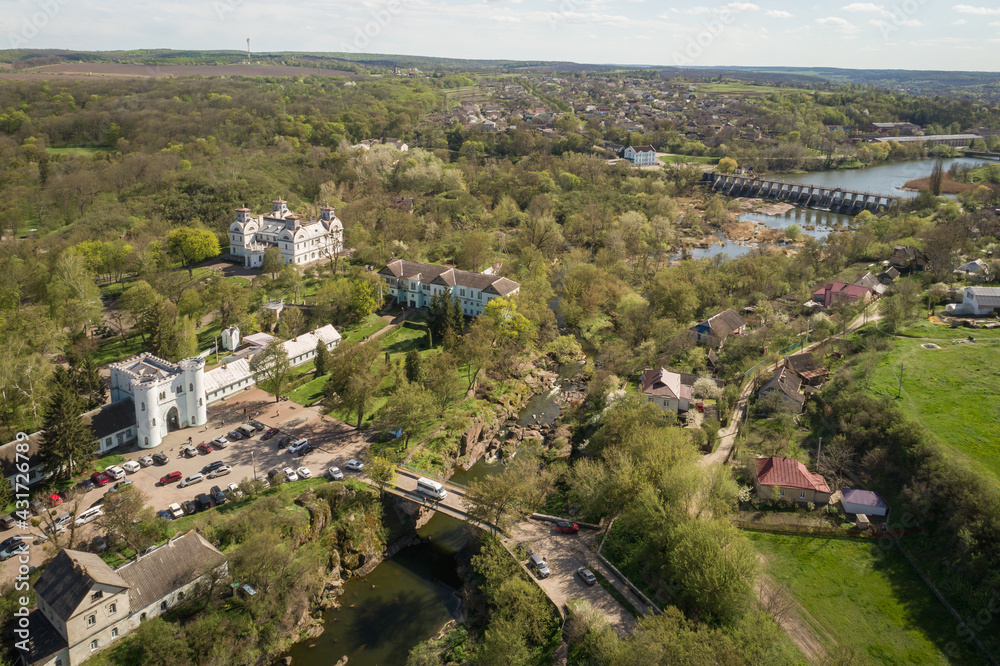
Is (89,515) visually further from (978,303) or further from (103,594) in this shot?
(978,303)

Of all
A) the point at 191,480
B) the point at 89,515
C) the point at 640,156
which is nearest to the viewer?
the point at 89,515

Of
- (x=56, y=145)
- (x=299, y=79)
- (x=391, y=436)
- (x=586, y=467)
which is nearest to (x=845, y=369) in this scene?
(x=586, y=467)

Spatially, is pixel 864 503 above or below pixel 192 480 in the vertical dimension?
above

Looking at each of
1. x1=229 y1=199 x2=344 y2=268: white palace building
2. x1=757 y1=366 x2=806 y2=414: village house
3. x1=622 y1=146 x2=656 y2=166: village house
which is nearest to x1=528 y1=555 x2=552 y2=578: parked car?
x1=757 y1=366 x2=806 y2=414: village house

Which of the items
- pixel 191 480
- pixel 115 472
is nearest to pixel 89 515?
pixel 115 472

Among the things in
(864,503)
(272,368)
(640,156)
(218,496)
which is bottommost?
(218,496)

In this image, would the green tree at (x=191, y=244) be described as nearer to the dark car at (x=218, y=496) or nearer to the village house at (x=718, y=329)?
the dark car at (x=218, y=496)
